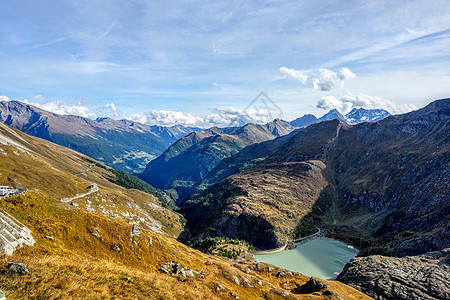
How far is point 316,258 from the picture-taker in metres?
138

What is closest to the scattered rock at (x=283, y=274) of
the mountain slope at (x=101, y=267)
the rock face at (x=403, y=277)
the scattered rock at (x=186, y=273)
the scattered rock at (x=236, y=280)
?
the mountain slope at (x=101, y=267)

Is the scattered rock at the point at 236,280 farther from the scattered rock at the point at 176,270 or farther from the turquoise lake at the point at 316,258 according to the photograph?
the turquoise lake at the point at 316,258

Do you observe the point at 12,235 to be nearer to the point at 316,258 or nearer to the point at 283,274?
the point at 283,274

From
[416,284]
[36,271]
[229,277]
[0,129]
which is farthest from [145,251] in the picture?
[0,129]

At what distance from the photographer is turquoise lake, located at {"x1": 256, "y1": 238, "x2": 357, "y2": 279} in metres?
121

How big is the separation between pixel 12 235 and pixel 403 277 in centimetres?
9714

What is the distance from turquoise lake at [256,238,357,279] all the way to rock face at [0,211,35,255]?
12123cm

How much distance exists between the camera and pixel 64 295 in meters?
18.8

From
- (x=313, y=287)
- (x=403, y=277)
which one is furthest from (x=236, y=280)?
(x=403, y=277)

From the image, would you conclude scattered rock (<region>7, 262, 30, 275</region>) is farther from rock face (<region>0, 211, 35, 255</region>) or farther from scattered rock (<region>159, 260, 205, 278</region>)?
scattered rock (<region>159, 260, 205, 278</region>)

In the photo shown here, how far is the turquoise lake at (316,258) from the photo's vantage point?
396 ft

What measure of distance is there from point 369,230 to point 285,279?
462 feet

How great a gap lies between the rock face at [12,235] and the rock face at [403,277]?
83661 mm

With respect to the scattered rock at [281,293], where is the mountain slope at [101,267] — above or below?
above
